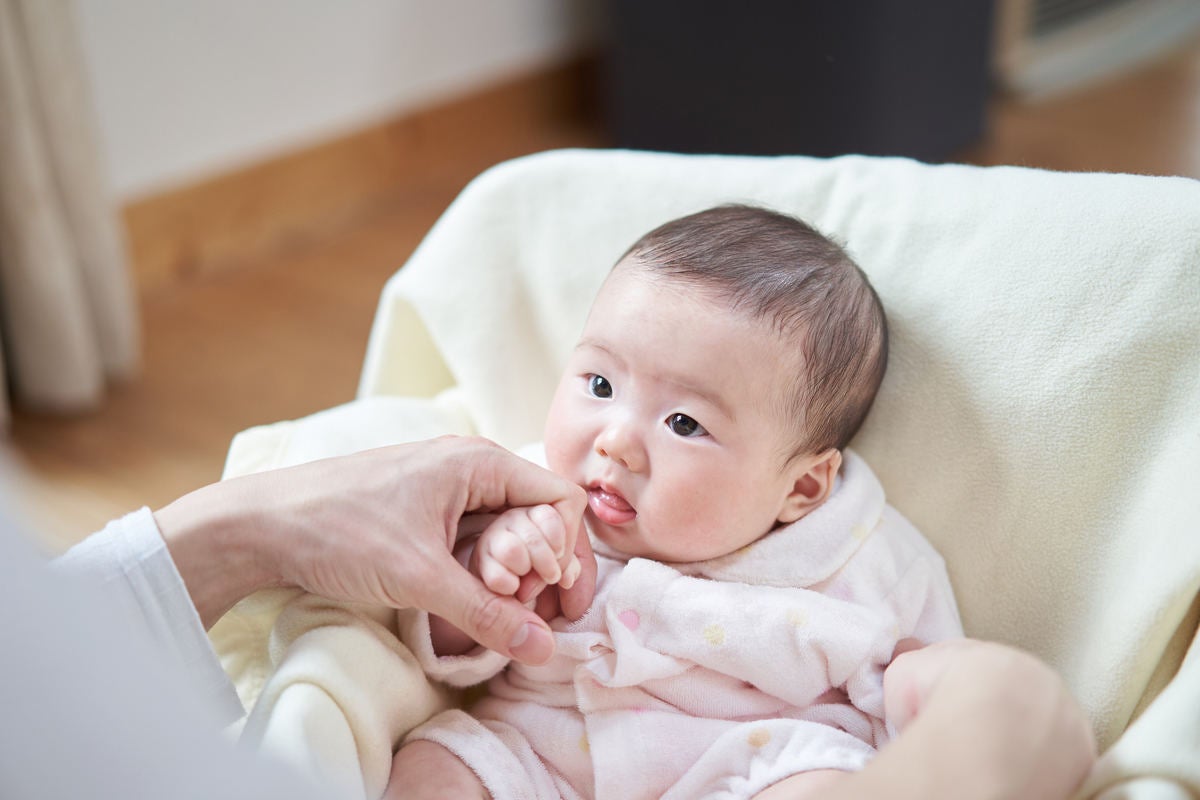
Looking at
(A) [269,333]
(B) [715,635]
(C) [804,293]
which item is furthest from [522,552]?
(A) [269,333]

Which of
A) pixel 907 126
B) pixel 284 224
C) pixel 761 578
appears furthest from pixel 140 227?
pixel 761 578

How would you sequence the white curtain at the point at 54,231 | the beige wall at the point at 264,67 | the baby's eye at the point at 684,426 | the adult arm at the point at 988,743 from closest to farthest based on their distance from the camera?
1. the adult arm at the point at 988,743
2. the baby's eye at the point at 684,426
3. the white curtain at the point at 54,231
4. the beige wall at the point at 264,67

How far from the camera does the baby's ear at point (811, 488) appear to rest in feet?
2.88

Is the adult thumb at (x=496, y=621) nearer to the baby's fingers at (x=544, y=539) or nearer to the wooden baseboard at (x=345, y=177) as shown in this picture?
the baby's fingers at (x=544, y=539)

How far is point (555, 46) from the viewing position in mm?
2852

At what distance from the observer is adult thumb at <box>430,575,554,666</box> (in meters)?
0.74

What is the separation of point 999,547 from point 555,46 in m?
2.24

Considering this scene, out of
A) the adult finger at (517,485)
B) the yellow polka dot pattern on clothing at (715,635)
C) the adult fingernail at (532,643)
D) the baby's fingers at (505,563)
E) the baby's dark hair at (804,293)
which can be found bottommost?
the yellow polka dot pattern on clothing at (715,635)

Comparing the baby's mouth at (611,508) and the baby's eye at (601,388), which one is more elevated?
the baby's eye at (601,388)

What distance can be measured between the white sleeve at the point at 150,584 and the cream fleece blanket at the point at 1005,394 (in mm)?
61

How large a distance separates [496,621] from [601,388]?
20cm

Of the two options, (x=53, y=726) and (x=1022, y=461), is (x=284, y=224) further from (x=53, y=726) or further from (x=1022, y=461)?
(x=53, y=726)

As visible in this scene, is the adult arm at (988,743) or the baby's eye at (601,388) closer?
the adult arm at (988,743)

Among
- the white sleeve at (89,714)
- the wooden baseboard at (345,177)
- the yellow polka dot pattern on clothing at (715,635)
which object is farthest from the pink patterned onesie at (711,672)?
the wooden baseboard at (345,177)
